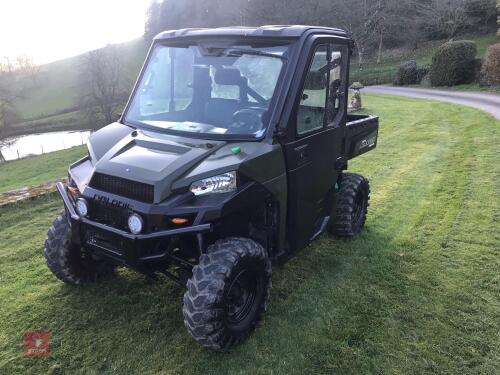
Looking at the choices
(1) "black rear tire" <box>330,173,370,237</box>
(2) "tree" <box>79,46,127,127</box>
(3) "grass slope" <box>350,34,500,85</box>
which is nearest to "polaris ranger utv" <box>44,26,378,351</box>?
(1) "black rear tire" <box>330,173,370,237</box>

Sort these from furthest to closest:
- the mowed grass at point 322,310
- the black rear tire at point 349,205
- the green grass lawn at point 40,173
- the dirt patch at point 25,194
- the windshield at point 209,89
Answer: the green grass lawn at point 40,173, the dirt patch at point 25,194, the black rear tire at point 349,205, the windshield at point 209,89, the mowed grass at point 322,310

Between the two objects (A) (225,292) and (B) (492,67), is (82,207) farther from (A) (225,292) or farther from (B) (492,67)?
(B) (492,67)

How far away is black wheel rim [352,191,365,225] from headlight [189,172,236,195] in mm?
2663

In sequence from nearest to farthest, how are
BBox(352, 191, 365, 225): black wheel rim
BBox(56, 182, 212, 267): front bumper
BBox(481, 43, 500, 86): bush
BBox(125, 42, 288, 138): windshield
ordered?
BBox(56, 182, 212, 267): front bumper
BBox(125, 42, 288, 138): windshield
BBox(352, 191, 365, 225): black wheel rim
BBox(481, 43, 500, 86): bush

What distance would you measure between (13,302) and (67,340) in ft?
2.89

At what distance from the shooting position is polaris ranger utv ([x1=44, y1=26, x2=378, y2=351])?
309 cm

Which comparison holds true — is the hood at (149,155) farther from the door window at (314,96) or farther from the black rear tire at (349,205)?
the black rear tire at (349,205)

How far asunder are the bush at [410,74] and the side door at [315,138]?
97.6 ft

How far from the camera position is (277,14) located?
39250 mm

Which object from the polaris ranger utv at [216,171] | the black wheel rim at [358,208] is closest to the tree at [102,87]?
the black wheel rim at [358,208]

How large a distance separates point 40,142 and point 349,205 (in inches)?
1792

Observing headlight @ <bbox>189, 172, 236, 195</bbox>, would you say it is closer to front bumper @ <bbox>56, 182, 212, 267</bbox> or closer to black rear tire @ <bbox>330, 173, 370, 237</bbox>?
front bumper @ <bbox>56, 182, 212, 267</bbox>

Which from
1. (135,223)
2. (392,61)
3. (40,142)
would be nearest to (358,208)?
(135,223)

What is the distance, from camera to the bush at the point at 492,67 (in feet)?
75.1
